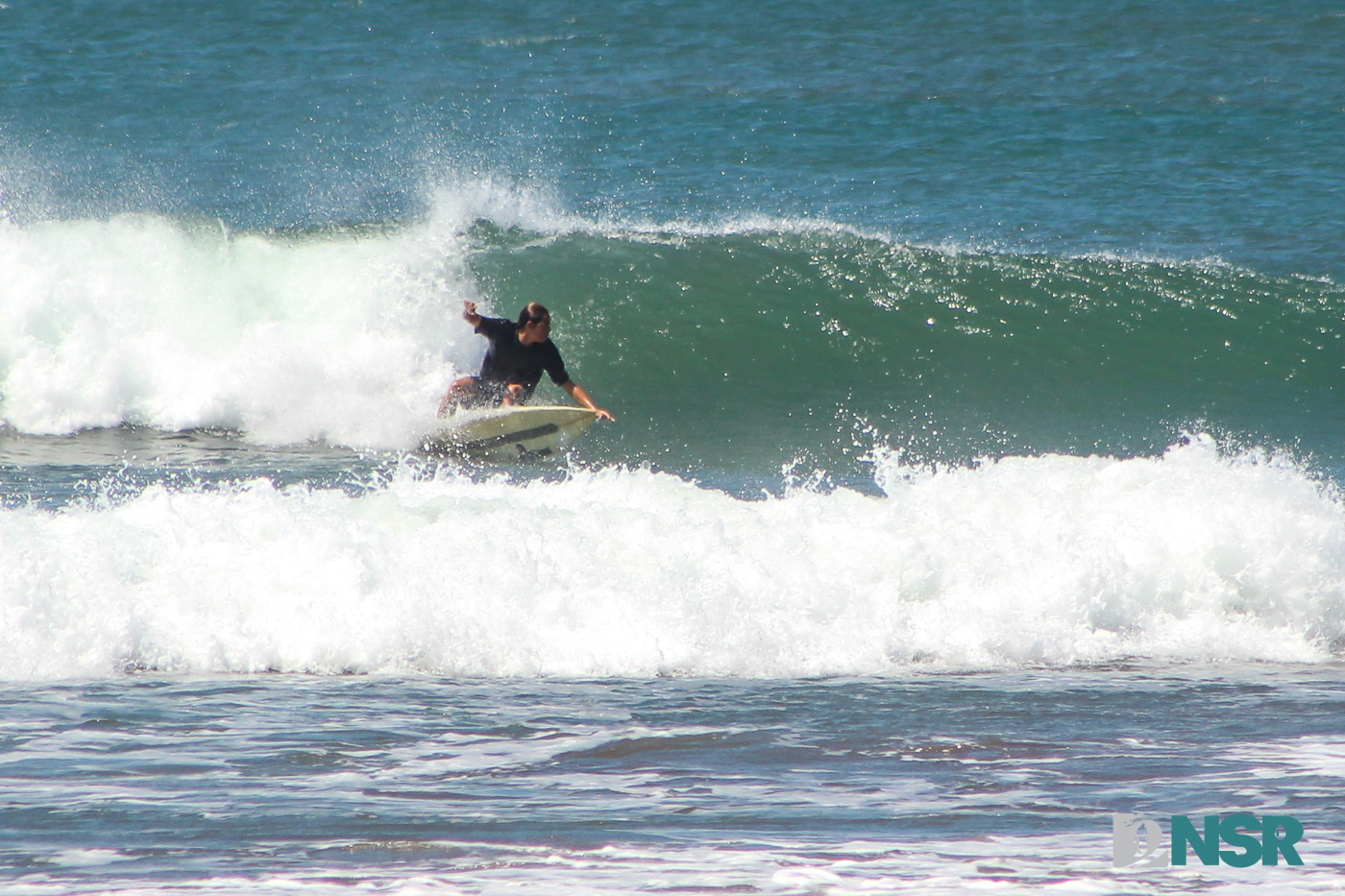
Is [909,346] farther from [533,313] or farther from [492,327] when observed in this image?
[492,327]

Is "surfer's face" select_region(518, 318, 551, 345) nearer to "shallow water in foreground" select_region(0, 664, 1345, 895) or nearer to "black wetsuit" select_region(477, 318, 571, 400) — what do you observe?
"black wetsuit" select_region(477, 318, 571, 400)

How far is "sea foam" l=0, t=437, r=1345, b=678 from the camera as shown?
5816 millimetres

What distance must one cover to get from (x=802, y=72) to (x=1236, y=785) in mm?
25891

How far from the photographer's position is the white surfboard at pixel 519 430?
10219 millimetres

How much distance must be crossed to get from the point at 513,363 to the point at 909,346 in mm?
4570

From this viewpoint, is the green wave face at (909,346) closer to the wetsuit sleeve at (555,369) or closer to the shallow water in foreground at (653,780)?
the wetsuit sleeve at (555,369)

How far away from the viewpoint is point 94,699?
5176 mm

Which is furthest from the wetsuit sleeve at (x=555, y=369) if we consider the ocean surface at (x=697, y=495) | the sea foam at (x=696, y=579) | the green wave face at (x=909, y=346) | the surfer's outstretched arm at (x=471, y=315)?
the sea foam at (x=696, y=579)

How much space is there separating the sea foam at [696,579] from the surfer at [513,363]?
11.6 ft

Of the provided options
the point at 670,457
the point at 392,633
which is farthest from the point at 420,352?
the point at 392,633

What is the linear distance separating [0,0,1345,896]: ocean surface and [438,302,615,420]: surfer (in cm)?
77

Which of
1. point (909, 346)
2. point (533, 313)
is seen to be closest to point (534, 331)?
point (533, 313)

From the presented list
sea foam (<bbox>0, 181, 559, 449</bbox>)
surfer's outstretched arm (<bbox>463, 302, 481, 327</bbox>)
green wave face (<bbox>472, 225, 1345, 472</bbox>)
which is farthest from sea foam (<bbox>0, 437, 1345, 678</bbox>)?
sea foam (<bbox>0, 181, 559, 449</bbox>)

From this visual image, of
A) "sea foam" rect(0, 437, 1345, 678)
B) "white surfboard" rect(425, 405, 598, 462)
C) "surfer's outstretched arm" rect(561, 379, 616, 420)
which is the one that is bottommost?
"sea foam" rect(0, 437, 1345, 678)
